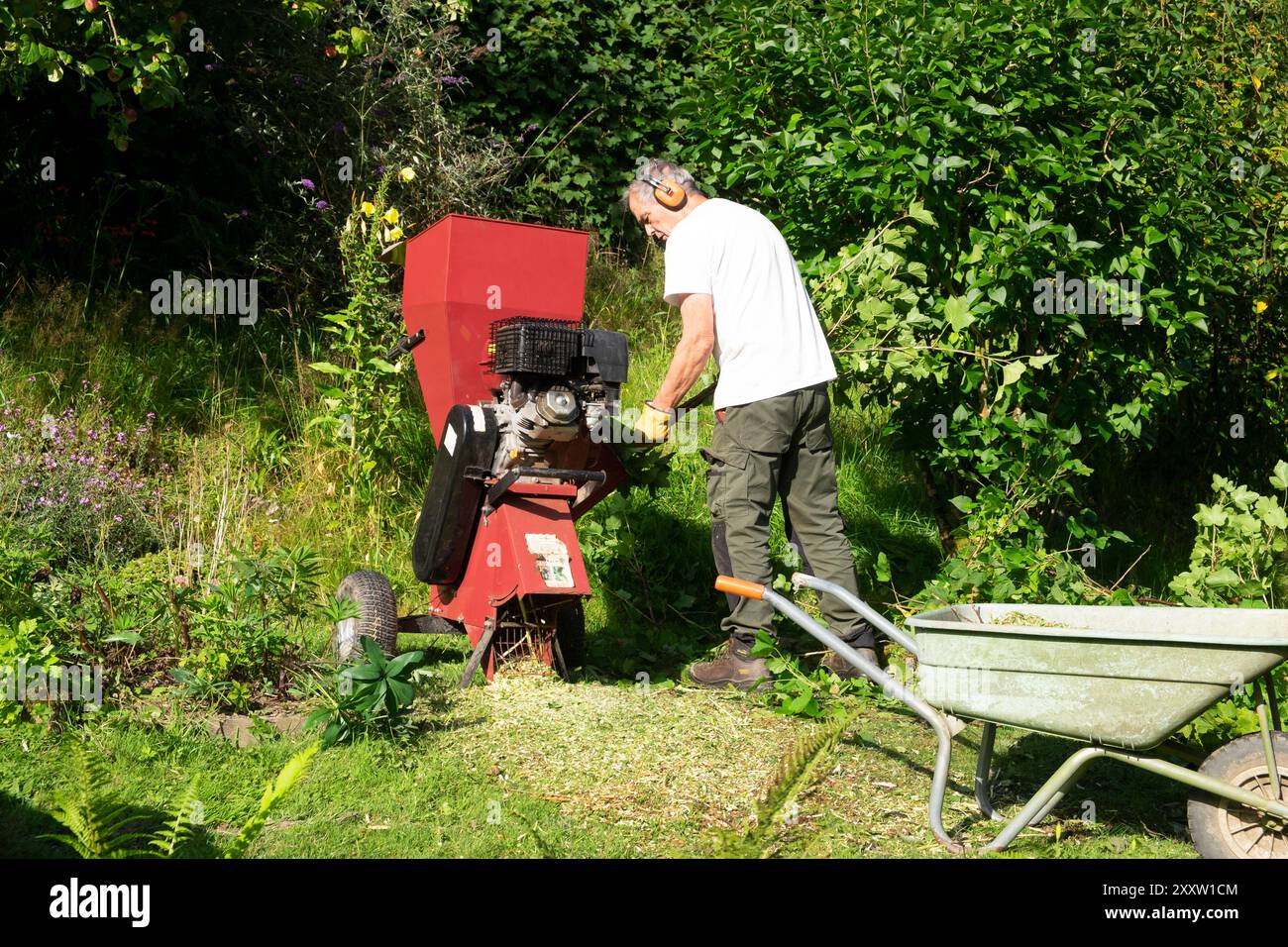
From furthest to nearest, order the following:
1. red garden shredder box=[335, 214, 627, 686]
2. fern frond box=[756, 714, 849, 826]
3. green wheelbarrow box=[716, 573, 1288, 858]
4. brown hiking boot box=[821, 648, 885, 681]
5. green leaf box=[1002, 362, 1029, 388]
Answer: green leaf box=[1002, 362, 1029, 388], brown hiking boot box=[821, 648, 885, 681], red garden shredder box=[335, 214, 627, 686], green wheelbarrow box=[716, 573, 1288, 858], fern frond box=[756, 714, 849, 826]

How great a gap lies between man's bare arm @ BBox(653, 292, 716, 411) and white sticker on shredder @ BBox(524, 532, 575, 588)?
677mm

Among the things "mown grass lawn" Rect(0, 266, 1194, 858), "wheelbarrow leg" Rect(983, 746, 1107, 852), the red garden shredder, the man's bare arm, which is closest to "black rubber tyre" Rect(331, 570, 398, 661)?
the red garden shredder

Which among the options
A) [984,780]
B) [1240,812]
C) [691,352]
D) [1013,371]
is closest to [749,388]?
[691,352]

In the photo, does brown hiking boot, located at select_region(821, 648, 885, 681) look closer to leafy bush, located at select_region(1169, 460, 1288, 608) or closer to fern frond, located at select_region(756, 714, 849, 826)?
leafy bush, located at select_region(1169, 460, 1288, 608)

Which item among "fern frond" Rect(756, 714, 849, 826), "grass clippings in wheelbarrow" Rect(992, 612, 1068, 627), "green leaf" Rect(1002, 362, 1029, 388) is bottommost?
"fern frond" Rect(756, 714, 849, 826)

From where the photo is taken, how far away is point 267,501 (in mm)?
6656

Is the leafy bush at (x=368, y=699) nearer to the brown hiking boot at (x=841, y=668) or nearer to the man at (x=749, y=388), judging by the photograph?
the man at (x=749, y=388)

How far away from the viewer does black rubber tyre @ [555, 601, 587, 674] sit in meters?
5.56

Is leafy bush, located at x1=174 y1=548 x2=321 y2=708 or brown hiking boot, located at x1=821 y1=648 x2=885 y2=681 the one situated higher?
leafy bush, located at x1=174 y1=548 x2=321 y2=708

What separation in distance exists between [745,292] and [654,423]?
2.14 ft

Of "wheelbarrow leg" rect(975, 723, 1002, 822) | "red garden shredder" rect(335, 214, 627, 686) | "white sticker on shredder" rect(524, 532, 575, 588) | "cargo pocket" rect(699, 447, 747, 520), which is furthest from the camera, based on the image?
"cargo pocket" rect(699, 447, 747, 520)

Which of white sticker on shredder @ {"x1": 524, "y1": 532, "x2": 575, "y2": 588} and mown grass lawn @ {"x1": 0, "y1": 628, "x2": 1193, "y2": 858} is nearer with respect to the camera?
mown grass lawn @ {"x1": 0, "y1": 628, "x2": 1193, "y2": 858}
